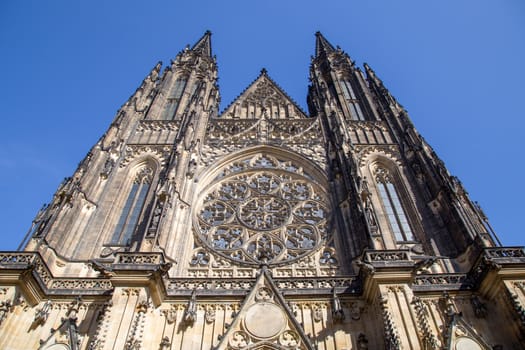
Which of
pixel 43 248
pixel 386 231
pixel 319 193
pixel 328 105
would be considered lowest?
pixel 43 248

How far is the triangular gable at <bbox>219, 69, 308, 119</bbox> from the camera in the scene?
69.9 feet

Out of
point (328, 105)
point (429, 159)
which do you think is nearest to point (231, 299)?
point (429, 159)

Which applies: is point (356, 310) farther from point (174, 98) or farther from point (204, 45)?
point (204, 45)

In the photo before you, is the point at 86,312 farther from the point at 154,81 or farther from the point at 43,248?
the point at 154,81

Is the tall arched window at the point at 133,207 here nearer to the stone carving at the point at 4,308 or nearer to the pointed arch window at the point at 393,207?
the stone carving at the point at 4,308

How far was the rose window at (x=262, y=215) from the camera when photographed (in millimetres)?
13250

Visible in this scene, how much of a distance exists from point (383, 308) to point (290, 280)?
2.68 meters

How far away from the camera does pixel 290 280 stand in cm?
1141

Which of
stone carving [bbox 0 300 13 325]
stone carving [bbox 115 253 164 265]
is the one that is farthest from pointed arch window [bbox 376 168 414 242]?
stone carving [bbox 0 300 13 325]

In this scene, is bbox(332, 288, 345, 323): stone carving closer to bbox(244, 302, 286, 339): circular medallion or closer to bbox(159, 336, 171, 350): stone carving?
bbox(244, 302, 286, 339): circular medallion

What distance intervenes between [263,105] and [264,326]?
1422 cm

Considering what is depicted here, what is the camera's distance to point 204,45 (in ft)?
101

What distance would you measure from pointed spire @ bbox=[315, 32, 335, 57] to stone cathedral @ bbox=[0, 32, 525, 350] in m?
9.65

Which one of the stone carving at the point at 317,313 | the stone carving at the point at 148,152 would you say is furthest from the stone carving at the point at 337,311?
the stone carving at the point at 148,152
